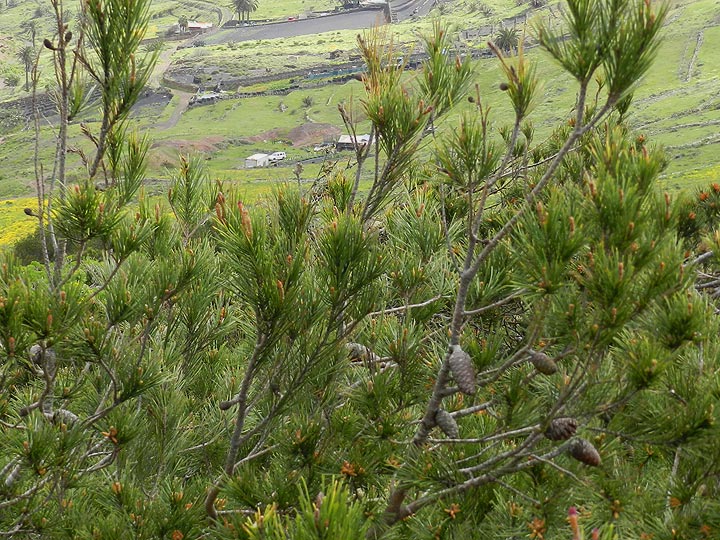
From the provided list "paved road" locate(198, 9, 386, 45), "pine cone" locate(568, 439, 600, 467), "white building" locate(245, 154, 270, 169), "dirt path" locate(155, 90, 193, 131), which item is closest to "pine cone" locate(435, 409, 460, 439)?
"pine cone" locate(568, 439, 600, 467)

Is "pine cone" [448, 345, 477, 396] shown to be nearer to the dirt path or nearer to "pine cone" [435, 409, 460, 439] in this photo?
"pine cone" [435, 409, 460, 439]

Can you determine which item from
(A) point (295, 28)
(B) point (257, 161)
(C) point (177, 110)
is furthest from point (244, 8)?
(B) point (257, 161)

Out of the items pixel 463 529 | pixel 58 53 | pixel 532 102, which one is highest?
pixel 58 53

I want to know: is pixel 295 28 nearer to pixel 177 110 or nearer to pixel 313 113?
pixel 177 110

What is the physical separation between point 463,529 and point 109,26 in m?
2.03

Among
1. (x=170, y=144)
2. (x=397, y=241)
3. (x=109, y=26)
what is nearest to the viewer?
(x=109, y=26)

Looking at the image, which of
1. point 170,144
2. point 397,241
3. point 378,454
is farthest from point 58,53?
point 170,144

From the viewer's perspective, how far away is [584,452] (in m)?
1.56

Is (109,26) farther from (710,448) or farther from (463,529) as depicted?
(710,448)

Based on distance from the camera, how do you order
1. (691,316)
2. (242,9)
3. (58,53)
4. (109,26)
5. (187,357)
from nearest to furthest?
(691,316) → (109,26) → (58,53) → (187,357) → (242,9)

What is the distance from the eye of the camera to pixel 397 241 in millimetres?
2668

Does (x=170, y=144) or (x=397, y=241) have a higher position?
(x=397, y=241)

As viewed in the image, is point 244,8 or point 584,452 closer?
point 584,452

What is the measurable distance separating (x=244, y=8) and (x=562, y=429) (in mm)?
121397
